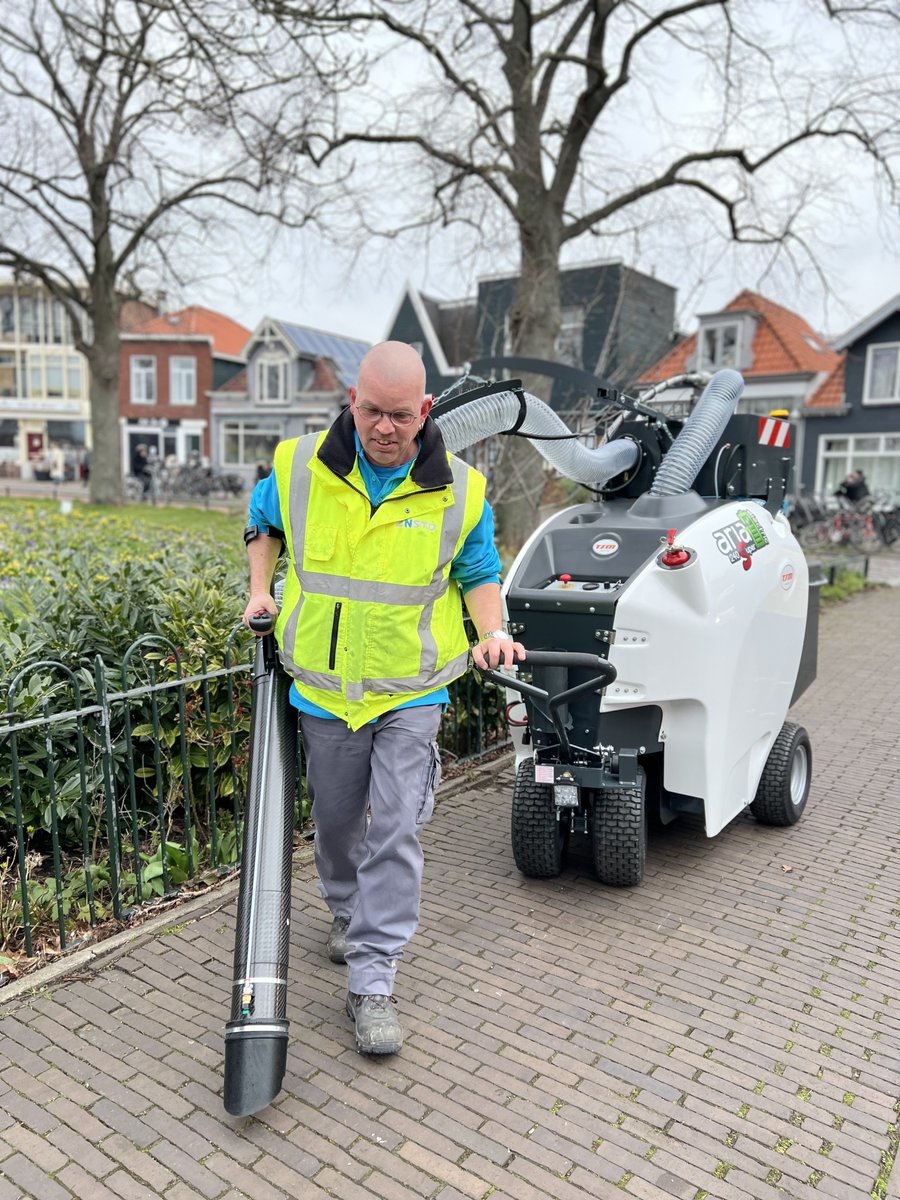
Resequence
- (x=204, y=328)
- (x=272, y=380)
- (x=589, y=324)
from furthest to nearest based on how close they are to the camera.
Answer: (x=204, y=328), (x=272, y=380), (x=589, y=324)

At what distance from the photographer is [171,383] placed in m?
39.7

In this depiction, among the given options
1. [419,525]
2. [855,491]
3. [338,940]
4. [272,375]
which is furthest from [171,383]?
[419,525]

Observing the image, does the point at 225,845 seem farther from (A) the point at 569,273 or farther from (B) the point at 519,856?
(A) the point at 569,273

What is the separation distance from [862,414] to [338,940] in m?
23.4

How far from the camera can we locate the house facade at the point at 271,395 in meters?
35.5

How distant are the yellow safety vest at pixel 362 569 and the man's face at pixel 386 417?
0.07 m

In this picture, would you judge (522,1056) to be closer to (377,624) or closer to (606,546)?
(377,624)

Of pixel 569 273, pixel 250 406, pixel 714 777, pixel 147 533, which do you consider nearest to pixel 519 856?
pixel 714 777

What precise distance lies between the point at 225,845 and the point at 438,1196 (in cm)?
195

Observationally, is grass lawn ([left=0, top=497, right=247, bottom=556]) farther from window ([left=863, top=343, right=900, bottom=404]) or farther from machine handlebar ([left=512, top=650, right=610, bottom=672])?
window ([left=863, top=343, right=900, bottom=404])

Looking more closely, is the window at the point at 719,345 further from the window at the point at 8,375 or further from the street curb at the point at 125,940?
the window at the point at 8,375

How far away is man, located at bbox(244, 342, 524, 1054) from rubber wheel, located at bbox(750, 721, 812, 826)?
1.98 m

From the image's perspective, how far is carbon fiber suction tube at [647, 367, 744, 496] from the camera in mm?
3832

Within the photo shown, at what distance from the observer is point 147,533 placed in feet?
29.5
